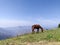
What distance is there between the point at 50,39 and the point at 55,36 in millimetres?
1460

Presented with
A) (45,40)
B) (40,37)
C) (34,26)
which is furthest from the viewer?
(34,26)

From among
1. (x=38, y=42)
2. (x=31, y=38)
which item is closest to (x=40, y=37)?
(x=31, y=38)

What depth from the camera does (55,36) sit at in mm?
27328

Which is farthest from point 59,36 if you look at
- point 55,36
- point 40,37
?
point 40,37

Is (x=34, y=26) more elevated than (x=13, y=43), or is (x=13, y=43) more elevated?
(x=34, y=26)

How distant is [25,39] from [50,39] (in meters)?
2.95

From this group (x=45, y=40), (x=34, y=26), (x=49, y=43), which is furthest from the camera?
(x=34, y=26)

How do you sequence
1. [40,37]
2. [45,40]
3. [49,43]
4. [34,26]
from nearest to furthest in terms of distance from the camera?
[49,43], [45,40], [40,37], [34,26]

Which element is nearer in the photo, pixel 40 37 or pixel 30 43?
pixel 30 43

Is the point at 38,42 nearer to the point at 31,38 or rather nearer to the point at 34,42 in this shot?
the point at 34,42

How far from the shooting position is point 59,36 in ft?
89.6

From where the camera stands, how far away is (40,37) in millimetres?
27531

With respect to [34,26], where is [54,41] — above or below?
below

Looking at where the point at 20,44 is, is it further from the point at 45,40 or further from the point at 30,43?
the point at 45,40
